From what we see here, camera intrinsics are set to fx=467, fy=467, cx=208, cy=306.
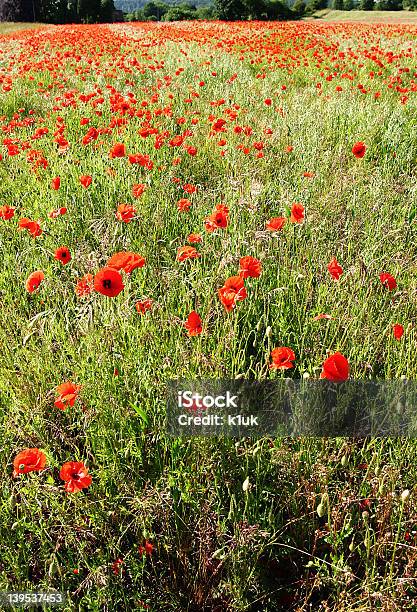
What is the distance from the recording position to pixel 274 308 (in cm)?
236

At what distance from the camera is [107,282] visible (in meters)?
1.49

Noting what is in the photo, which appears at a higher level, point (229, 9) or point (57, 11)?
point (229, 9)

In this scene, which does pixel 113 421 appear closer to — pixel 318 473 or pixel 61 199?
pixel 318 473

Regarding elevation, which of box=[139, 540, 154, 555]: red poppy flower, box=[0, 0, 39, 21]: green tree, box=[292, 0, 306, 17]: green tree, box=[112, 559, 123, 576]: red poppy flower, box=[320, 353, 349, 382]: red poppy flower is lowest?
box=[112, 559, 123, 576]: red poppy flower

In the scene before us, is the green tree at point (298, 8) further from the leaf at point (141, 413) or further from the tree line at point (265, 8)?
the leaf at point (141, 413)

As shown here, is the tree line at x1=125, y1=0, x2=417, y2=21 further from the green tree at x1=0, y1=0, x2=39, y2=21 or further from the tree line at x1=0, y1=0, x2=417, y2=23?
the green tree at x1=0, y1=0, x2=39, y2=21

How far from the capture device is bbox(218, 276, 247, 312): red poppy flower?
1.54 m

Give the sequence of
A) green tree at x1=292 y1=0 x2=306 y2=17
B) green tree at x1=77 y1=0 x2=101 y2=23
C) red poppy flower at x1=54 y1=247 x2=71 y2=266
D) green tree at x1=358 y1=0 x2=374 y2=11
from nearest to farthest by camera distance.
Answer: red poppy flower at x1=54 y1=247 x2=71 y2=266 → green tree at x1=77 y1=0 x2=101 y2=23 → green tree at x1=292 y1=0 x2=306 y2=17 → green tree at x1=358 y1=0 x2=374 y2=11

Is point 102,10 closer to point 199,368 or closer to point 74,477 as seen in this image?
point 199,368

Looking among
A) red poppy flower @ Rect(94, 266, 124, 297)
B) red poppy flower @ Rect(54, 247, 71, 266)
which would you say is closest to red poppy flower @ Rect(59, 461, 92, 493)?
red poppy flower @ Rect(94, 266, 124, 297)

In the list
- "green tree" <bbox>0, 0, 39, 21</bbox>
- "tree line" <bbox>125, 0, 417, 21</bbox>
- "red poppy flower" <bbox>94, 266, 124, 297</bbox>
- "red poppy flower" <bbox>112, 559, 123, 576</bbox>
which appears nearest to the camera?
"red poppy flower" <bbox>112, 559, 123, 576</bbox>

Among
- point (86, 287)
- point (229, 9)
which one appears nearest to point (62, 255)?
point (86, 287)

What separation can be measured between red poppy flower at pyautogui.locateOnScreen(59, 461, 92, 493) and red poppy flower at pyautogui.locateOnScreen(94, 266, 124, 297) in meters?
0.52

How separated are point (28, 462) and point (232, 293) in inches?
31.2
